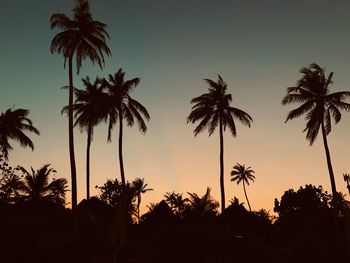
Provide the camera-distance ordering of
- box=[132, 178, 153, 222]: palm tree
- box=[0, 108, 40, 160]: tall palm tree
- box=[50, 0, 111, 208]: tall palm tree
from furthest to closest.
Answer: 1. box=[132, 178, 153, 222]: palm tree
2. box=[0, 108, 40, 160]: tall palm tree
3. box=[50, 0, 111, 208]: tall palm tree

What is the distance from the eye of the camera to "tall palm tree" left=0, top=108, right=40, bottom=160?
40.6 m

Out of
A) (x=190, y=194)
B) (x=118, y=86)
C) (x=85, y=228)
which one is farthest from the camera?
(x=190, y=194)

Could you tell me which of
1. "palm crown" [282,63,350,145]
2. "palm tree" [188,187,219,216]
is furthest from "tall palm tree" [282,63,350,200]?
"palm tree" [188,187,219,216]

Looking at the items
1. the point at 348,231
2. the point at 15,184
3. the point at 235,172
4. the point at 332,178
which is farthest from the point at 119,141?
the point at 235,172

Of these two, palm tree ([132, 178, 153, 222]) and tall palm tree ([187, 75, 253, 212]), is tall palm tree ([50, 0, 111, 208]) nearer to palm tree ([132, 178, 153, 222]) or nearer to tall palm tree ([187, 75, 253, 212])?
tall palm tree ([187, 75, 253, 212])

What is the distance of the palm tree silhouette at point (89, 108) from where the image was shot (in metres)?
37.5

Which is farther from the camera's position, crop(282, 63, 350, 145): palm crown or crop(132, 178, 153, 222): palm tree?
crop(132, 178, 153, 222): palm tree

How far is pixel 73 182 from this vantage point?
26375mm

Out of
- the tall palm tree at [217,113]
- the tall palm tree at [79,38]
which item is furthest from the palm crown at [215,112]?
the tall palm tree at [79,38]

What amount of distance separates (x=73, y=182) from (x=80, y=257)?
7.61 meters

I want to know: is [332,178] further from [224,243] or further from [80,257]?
[80,257]

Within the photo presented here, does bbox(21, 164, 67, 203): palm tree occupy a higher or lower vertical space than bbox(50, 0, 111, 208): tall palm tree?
lower

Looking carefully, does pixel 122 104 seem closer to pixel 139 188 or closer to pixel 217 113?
pixel 217 113

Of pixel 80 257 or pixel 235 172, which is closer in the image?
pixel 80 257
